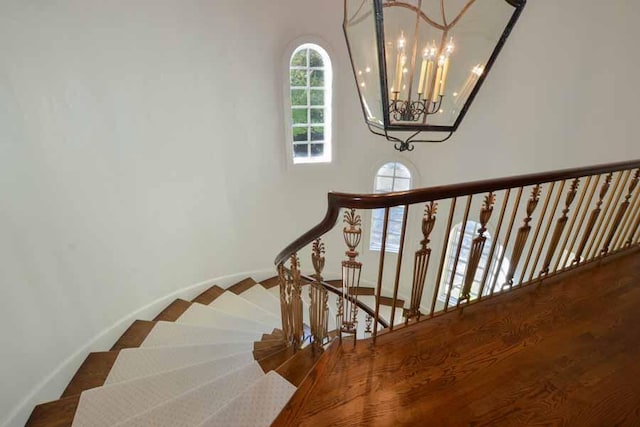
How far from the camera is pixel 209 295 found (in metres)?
3.60

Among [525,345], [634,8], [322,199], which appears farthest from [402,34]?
[322,199]

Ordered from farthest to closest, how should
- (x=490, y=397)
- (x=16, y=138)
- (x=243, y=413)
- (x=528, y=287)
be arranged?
(x=528, y=287) < (x=16, y=138) < (x=243, y=413) < (x=490, y=397)

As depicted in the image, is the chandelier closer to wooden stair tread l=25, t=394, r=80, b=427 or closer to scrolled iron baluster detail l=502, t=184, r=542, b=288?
scrolled iron baluster detail l=502, t=184, r=542, b=288

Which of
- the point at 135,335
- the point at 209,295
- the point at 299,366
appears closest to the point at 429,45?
the point at 299,366

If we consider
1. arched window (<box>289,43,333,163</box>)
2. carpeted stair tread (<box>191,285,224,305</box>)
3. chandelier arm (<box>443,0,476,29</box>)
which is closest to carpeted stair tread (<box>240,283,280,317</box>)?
carpeted stair tread (<box>191,285,224,305</box>)

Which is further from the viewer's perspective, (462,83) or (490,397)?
(462,83)

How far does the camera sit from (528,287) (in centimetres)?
201

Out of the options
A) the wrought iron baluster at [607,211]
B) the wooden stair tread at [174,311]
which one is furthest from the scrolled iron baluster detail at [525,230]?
the wooden stair tread at [174,311]

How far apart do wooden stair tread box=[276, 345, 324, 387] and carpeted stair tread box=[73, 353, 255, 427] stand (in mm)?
605

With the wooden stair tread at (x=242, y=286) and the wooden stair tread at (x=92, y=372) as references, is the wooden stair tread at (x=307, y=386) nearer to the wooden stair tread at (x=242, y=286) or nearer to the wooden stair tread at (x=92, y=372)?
the wooden stair tread at (x=92, y=372)

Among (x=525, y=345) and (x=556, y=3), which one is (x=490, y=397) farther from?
(x=556, y=3)

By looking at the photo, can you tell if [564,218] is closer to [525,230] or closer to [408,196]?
[525,230]

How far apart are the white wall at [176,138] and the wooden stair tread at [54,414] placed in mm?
95

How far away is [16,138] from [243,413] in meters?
2.06
